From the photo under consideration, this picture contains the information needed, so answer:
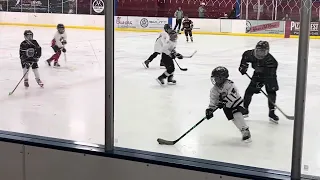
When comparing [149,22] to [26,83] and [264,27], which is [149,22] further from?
[26,83]

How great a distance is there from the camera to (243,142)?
9.95 feet

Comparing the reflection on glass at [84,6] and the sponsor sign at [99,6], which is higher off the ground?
the reflection on glass at [84,6]

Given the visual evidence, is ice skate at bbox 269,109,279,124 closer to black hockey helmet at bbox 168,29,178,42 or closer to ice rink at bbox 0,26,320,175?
ice rink at bbox 0,26,320,175

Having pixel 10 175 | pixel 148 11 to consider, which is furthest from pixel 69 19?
pixel 10 175

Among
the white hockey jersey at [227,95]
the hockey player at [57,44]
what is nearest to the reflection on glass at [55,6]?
the hockey player at [57,44]

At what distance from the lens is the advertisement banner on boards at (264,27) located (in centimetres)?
707

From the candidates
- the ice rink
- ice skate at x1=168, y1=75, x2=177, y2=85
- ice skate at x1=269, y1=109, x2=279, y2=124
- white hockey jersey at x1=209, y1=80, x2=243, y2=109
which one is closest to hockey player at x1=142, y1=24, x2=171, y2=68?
the ice rink

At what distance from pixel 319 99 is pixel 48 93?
8.74ft

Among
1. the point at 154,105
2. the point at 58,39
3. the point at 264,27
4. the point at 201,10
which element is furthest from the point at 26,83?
the point at 264,27

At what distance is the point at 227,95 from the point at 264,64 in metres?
0.67

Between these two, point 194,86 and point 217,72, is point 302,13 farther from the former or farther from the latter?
point 194,86

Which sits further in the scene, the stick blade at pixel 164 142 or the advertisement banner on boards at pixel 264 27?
the advertisement banner on boards at pixel 264 27

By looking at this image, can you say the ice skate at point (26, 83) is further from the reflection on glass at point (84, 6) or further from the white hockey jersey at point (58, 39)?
the reflection on glass at point (84, 6)

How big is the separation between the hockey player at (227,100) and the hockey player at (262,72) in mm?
236
